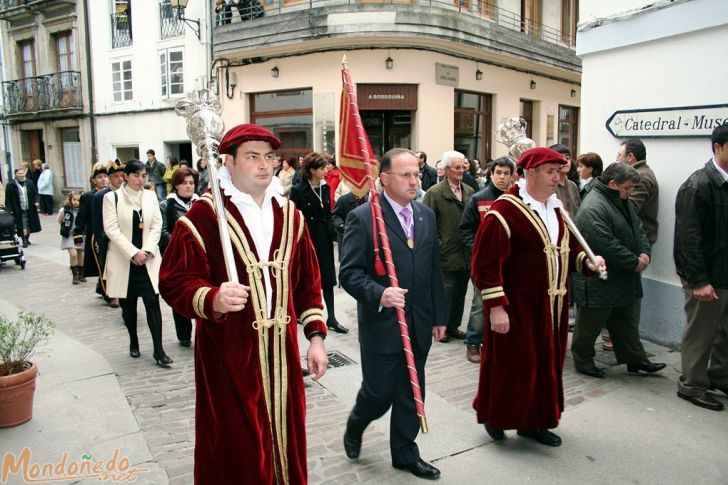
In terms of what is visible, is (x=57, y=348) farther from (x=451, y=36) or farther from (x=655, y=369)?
(x=451, y=36)

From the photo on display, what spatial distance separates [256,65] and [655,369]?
43.9ft

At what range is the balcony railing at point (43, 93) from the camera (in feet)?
74.7

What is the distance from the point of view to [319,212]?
6910 millimetres

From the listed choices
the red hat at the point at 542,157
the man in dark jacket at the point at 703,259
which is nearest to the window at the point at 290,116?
the man in dark jacket at the point at 703,259

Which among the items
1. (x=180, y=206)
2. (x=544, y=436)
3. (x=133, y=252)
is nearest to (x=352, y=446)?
(x=544, y=436)

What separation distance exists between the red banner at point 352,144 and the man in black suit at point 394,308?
0.17 m

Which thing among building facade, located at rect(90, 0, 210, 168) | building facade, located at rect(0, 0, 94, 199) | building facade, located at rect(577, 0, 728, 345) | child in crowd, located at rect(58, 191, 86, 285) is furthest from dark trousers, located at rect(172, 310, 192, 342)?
building facade, located at rect(0, 0, 94, 199)

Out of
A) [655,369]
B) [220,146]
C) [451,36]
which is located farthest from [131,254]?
[451,36]

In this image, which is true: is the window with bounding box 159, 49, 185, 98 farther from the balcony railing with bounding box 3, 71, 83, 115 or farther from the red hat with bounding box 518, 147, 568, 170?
the red hat with bounding box 518, 147, 568, 170

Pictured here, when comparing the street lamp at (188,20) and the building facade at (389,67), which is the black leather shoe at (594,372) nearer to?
the building facade at (389,67)

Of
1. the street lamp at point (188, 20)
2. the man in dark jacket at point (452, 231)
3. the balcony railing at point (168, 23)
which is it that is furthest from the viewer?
the balcony railing at point (168, 23)

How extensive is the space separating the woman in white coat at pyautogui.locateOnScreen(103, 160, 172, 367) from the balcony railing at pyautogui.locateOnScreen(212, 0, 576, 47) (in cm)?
925

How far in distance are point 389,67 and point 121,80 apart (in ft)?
38.2

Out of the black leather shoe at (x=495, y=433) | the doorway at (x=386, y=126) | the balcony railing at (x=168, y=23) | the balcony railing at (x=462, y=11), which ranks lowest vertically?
the black leather shoe at (x=495, y=433)
